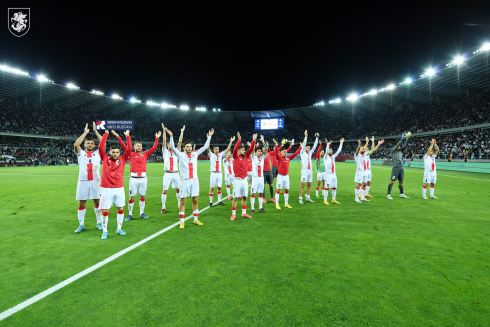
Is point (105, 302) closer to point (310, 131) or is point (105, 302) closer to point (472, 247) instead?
point (472, 247)

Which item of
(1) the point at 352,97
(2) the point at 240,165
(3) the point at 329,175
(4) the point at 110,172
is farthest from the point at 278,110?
(4) the point at 110,172

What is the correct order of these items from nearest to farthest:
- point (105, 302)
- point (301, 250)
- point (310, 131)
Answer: point (105, 302) → point (301, 250) → point (310, 131)

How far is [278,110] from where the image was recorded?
68.5m

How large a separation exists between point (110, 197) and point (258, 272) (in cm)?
391

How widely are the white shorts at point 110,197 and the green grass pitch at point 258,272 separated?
30.6 inches

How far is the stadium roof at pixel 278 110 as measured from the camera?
1343 inches

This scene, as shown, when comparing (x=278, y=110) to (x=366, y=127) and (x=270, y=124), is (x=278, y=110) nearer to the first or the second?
(x=270, y=124)

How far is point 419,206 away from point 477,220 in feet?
6.48

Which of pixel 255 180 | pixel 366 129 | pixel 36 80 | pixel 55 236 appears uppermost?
pixel 36 80

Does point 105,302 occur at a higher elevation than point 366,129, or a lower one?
lower

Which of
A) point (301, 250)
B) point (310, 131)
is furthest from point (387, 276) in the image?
point (310, 131)

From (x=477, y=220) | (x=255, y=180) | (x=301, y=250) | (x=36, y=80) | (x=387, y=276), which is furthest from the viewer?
(x=36, y=80)

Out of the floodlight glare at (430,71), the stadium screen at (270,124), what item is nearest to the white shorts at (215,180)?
the floodlight glare at (430,71)

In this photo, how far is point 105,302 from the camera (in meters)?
3.01
